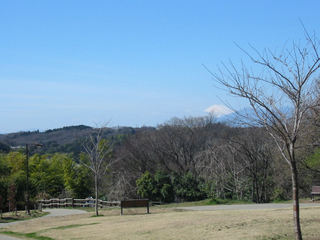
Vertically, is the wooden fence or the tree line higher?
the tree line

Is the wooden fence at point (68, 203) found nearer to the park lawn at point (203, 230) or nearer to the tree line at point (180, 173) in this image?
the tree line at point (180, 173)

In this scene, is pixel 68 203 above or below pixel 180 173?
below

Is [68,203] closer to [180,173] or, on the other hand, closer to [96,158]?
[180,173]

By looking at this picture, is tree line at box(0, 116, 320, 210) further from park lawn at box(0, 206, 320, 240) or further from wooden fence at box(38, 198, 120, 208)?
park lawn at box(0, 206, 320, 240)

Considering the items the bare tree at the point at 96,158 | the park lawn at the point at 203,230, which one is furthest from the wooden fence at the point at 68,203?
the park lawn at the point at 203,230

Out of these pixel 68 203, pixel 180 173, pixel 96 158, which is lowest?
pixel 68 203

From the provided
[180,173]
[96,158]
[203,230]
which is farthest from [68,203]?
[203,230]

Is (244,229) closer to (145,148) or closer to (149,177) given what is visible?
(149,177)

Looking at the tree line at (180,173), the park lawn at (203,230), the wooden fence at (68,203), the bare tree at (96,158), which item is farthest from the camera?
the wooden fence at (68,203)

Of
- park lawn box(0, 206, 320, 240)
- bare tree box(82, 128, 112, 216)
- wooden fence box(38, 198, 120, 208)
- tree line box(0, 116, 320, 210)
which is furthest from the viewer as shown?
wooden fence box(38, 198, 120, 208)

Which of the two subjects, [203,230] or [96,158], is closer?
[203,230]

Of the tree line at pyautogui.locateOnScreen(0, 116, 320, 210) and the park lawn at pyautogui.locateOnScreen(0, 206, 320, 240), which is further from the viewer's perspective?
the tree line at pyautogui.locateOnScreen(0, 116, 320, 210)

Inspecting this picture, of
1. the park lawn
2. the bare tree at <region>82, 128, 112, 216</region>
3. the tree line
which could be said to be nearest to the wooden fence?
the tree line

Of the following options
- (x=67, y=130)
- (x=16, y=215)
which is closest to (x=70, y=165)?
(x=16, y=215)
